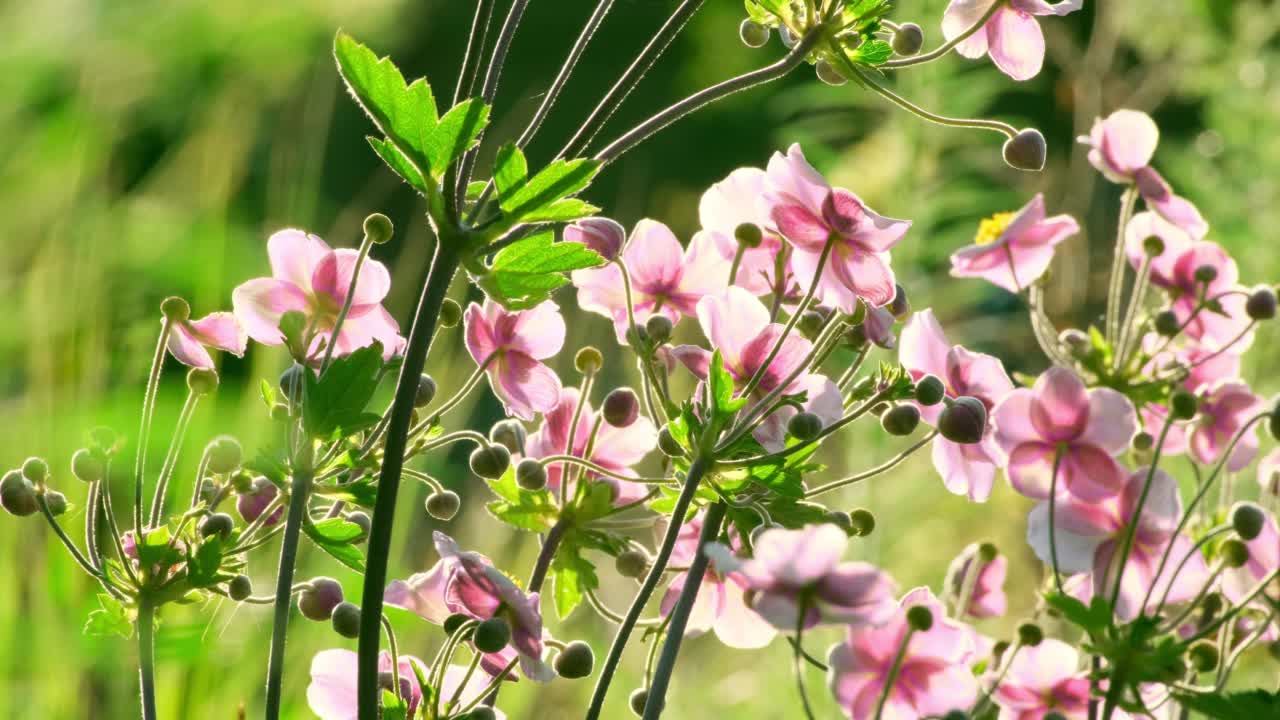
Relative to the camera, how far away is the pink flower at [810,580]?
52 cm

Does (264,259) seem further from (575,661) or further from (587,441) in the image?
(575,661)

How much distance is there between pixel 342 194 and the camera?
781cm

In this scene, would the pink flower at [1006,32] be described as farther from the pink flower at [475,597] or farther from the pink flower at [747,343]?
the pink flower at [475,597]

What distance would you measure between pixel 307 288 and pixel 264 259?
2493mm

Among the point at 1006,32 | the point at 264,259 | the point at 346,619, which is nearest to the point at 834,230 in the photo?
the point at 1006,32

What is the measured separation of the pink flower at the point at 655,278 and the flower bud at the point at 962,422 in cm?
20

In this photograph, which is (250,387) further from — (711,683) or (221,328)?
(711,683)

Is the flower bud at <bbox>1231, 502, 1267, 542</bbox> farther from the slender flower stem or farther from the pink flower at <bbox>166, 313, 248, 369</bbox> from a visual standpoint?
the pink flower at <bbox>166, 313, 248, 369</bbox>

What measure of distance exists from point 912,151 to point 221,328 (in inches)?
64.7

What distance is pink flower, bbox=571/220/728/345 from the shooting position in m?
0.81

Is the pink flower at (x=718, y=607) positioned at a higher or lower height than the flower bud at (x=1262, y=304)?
lower

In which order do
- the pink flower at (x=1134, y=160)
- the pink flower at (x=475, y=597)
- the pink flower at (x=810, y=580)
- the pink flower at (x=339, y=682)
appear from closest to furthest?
1. the pink flower at (x=810, y=580)
2. the pink flower at (x=475, y=597)
3. the pink flower at (x=339, y=682)
4. the pink flower at (x=1134, y=160)

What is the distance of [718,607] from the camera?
0.79 m

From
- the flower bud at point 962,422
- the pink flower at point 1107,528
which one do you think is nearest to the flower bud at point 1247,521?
the pink flower at point 1107,528
